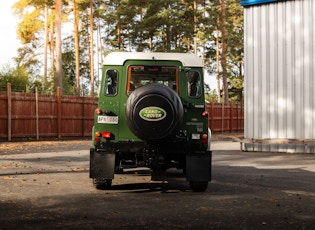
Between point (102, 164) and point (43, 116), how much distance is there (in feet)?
62.4

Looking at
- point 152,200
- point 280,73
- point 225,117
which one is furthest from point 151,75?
point 225,117

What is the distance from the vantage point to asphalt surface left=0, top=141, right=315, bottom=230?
675 cm

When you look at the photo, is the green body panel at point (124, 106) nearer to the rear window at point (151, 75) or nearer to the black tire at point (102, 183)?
the rear window at point (151, 75)

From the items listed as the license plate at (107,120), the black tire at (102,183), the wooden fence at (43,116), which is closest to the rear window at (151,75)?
the license plate at (107,120)

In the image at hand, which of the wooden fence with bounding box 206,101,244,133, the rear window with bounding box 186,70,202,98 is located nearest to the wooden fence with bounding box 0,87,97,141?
the wooden fence with bounding box 206,101,244,133

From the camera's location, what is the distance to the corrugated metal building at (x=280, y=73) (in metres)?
19.8

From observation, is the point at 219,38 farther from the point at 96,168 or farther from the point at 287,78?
the point at 96,168

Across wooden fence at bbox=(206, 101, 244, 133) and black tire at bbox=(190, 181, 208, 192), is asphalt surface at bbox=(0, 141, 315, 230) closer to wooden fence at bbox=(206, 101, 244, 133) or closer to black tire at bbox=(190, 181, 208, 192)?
black tire at bbox=(190, 181, 208, 192)

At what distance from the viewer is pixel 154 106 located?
889 cm

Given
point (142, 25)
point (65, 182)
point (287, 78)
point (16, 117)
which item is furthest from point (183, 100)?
point (142, 25)

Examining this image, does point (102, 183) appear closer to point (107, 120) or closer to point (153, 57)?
point (107, 120)

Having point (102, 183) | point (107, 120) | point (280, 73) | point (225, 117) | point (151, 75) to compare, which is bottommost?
point (102, 183)

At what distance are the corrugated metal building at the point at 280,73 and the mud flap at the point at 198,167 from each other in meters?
11.0

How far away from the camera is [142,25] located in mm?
51750
